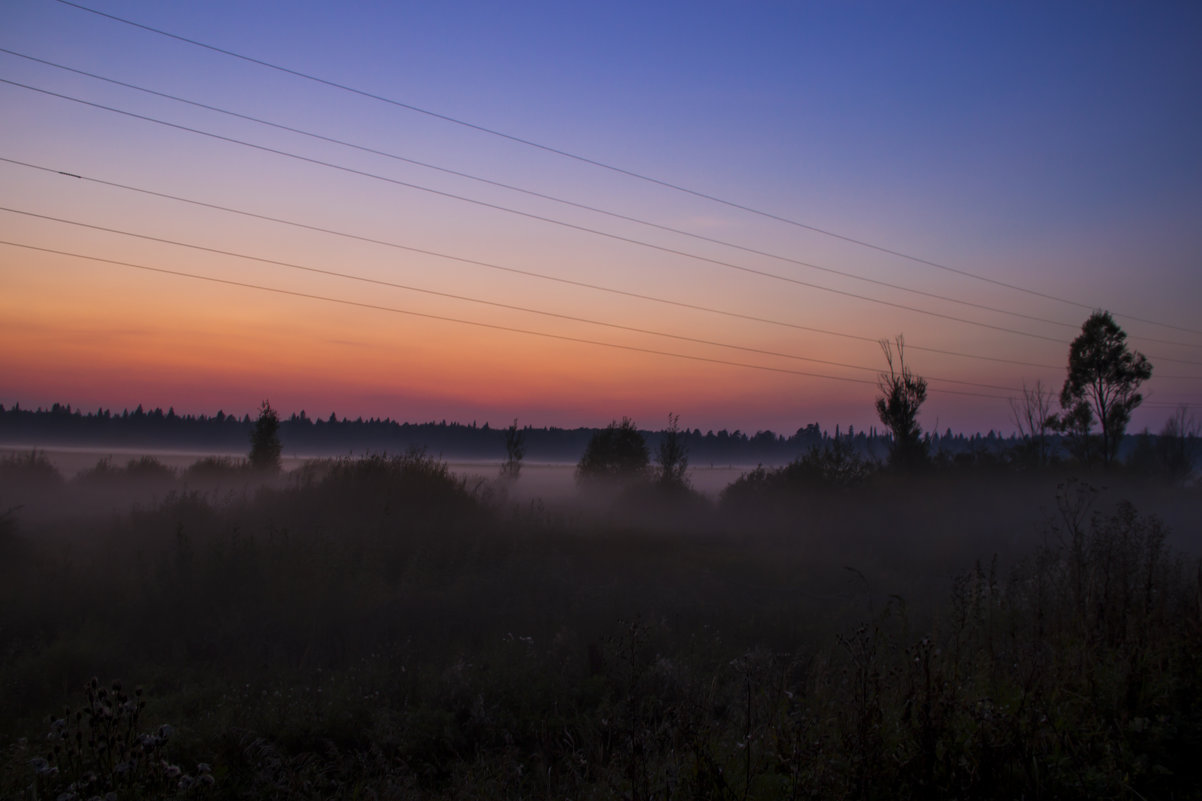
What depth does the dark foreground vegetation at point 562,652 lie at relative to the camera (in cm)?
423

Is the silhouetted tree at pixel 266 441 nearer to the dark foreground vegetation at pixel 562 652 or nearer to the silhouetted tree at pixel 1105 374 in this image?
the dark foreground vegetation at pixel 562 652

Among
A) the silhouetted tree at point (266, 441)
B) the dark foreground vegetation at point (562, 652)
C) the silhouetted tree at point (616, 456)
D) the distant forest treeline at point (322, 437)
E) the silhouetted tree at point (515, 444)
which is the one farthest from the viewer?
the distant forest treeline at point (322, 437)

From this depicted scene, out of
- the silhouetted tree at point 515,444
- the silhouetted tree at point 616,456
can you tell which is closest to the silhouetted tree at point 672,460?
the silhouetted tree at point 616,456

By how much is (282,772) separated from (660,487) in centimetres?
2382

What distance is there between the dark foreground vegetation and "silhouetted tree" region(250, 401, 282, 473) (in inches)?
222

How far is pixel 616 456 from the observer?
3353cm

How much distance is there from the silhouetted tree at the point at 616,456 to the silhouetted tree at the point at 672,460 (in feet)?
6.95

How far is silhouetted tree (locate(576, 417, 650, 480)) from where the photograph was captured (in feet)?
109

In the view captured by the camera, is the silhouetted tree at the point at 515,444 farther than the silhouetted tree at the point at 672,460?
Yes

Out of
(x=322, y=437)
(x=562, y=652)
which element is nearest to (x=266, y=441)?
(x=562, y=652)

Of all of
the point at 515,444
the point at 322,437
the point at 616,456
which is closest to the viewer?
the point at 616,456

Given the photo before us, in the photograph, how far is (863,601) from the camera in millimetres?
15203

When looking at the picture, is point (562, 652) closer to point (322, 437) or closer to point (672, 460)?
point (672, 460)

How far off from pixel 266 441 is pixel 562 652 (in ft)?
80.8
